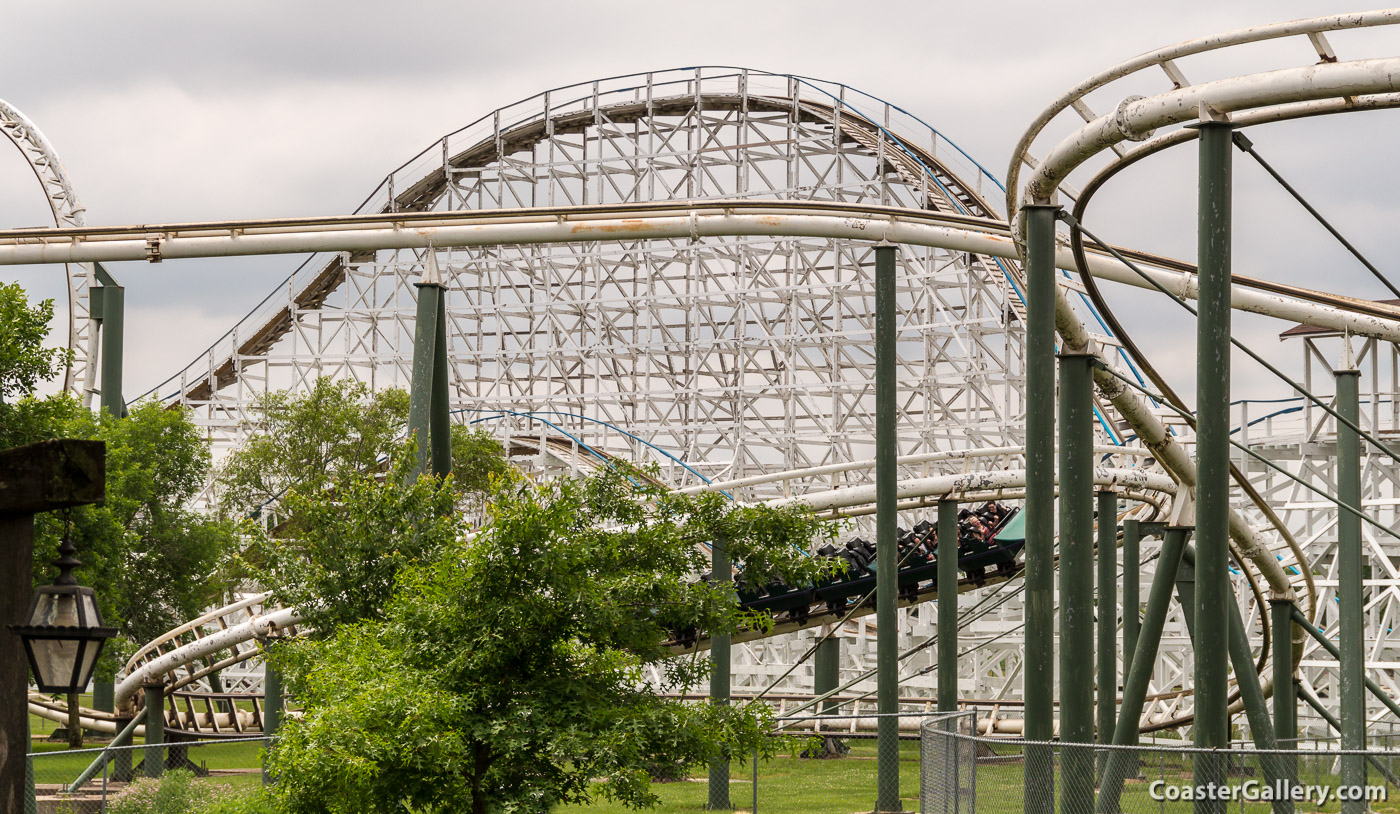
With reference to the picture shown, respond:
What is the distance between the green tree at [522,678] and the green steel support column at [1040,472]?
4.93ft

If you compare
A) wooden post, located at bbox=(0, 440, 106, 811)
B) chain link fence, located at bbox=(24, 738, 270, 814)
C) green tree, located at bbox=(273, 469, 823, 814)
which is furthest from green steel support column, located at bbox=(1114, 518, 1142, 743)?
wooden post, located at bbox=(0, 440, 106, 811)

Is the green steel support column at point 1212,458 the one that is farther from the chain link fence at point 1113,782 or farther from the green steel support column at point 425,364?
the green steel support column at point 425,364

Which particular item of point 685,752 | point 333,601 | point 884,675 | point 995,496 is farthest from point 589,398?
point 685,752

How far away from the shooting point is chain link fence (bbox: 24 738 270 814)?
474 inches

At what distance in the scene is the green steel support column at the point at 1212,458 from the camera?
6922mm

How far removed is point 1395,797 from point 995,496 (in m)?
4.71

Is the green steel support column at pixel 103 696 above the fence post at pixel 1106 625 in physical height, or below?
below

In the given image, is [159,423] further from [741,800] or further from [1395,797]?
[1395,797]

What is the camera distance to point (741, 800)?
14.5m

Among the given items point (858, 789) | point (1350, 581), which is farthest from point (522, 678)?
point (858, 789)

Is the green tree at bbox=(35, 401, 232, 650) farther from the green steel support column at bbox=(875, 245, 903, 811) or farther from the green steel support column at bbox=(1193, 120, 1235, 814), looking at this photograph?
the green steel support column at bbox=(1193, 120, 1235, 814)

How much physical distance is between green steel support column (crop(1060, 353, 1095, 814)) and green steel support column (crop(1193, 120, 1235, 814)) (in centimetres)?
87

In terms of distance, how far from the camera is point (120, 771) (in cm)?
1564

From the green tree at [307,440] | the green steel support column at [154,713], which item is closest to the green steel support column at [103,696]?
the green steel support column at [154,713]
